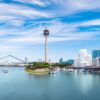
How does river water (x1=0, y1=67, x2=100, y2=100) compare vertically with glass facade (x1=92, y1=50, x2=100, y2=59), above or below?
below

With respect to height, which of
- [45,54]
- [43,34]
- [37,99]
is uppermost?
[43,34]

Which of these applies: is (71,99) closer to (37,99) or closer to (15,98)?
(37,99)

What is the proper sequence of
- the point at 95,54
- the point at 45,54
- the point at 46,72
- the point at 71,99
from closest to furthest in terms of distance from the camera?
the point at 71,99 < the point at 46,72 < the point at 45,54 < the point at 95,54

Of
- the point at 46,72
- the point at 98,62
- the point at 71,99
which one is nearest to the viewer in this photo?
the point at 71,99

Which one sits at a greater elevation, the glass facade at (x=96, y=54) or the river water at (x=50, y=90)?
the glass facade at (x=96, y=54)

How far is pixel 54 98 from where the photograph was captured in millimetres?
34531

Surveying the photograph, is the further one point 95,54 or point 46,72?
point 95,54

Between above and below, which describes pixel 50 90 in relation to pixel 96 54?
below

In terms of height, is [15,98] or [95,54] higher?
[95,54]

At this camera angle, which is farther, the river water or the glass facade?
the glass facade

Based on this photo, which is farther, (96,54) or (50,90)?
(96,54)

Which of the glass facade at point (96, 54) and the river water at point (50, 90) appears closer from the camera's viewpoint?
the river water at point (50, 90)

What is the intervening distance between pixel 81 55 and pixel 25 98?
16578 cm

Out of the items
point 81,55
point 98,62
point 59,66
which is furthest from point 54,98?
point 81,55
